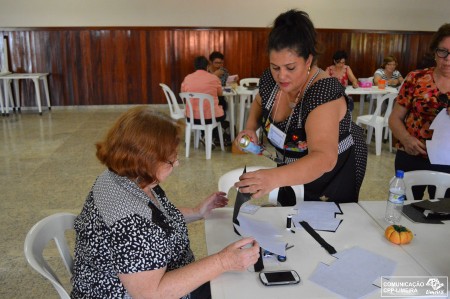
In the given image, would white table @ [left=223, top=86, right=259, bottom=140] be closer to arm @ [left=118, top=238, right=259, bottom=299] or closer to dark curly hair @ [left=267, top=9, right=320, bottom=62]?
dark curly hair @ [left=267, top=9, right=320, bottom=62]

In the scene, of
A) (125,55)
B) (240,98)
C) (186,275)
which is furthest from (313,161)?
(125,55)

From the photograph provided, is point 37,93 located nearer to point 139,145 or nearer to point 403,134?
point 403,134

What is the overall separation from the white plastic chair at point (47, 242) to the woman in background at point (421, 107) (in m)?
1.83

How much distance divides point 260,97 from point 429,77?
3.10ft

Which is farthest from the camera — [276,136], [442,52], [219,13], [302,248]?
[219,13]

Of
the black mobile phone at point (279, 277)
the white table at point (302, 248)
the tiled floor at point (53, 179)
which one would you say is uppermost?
the black mobile phone at point (279, 277)

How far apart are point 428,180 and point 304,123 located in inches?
35.9

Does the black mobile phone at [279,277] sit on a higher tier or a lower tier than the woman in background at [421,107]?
lower

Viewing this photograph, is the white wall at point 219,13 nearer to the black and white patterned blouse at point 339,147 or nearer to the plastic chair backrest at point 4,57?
the plastic chair backrest at point 4,57

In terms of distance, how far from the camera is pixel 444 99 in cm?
212

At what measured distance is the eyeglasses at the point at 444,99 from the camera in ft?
6.91

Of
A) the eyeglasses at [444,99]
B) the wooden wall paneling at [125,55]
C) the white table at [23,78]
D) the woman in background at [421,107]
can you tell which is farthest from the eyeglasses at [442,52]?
the white table at [23,78]

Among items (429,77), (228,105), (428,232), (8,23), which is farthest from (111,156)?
(8,23)

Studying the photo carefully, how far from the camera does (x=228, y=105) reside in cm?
589
